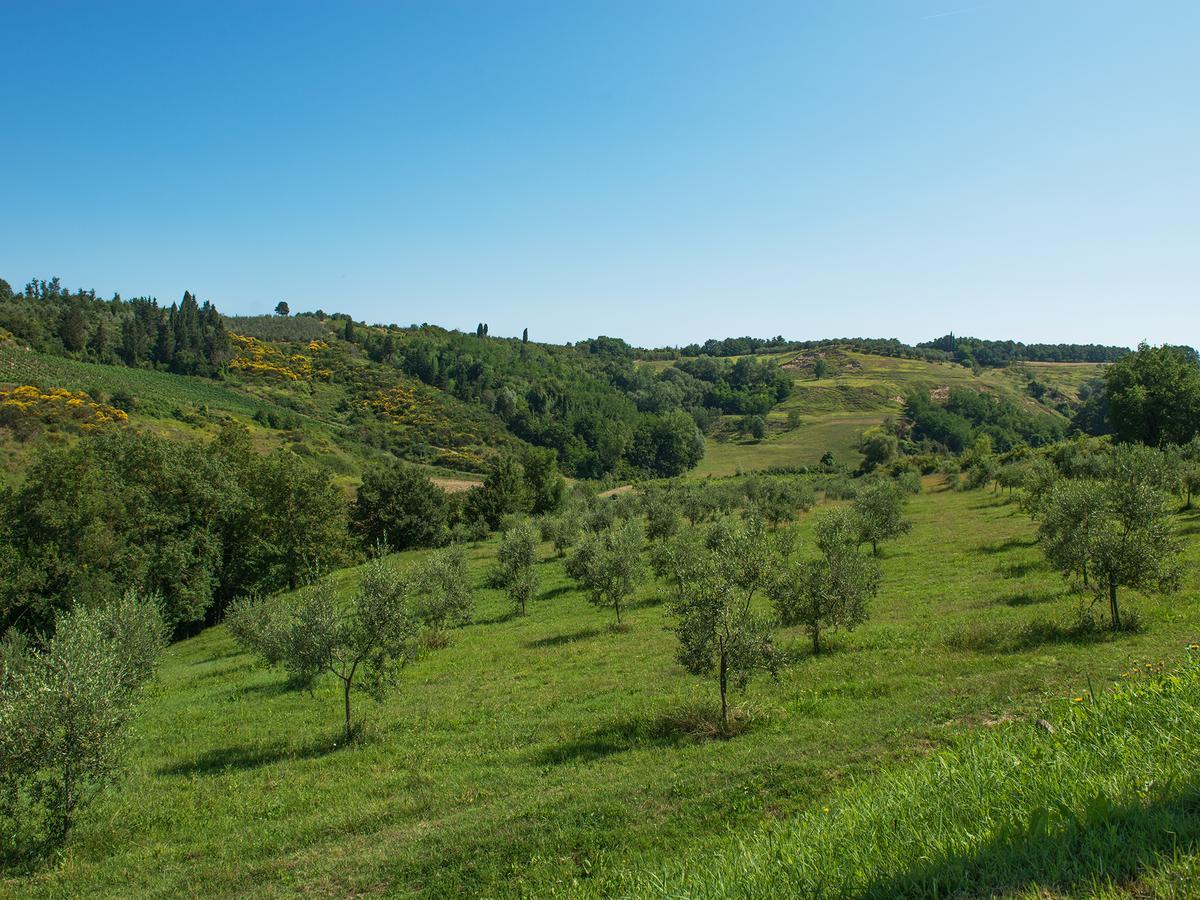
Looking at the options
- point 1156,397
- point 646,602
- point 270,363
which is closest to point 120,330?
point 270,363

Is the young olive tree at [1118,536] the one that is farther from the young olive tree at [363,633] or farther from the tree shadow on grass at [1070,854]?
the young olive tree at [363,633]

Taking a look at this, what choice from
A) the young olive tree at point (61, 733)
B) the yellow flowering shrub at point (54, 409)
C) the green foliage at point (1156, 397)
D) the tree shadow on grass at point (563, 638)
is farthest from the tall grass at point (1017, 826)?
the yellow flowering shrub at point (54, 409)

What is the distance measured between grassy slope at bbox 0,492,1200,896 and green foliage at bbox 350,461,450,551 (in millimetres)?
43138

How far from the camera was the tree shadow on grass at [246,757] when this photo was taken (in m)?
18.3

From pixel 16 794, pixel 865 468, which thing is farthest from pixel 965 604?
pixel 865 468

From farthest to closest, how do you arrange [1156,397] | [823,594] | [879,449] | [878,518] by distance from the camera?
[879,449], [1156,397], [878,518], [823,594]

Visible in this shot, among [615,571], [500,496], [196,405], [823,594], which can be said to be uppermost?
[196,405]

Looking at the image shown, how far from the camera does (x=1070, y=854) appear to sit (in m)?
5.61

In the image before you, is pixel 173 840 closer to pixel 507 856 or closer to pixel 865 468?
pixel 507 856

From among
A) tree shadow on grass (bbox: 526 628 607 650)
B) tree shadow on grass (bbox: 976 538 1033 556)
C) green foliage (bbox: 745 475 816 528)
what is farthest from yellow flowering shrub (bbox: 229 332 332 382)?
tree shadow on grass (bbox: 976 538 1033 556)

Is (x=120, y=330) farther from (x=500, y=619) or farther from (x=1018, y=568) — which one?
(x=1018, y=568)

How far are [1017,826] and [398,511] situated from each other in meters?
70.9

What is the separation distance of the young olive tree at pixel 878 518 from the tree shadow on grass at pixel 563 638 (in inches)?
925

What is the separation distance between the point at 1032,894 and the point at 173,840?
54.3ft
